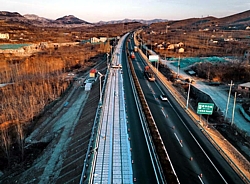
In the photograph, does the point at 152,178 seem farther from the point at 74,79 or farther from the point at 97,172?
the point at 74,79

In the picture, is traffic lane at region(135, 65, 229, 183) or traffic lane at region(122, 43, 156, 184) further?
traffic lane at region(135, 65, 229, 183)

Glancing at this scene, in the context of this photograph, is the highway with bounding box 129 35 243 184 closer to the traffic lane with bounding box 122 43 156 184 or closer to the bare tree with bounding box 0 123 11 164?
the traffic lane with bounding box 122 43 156 184

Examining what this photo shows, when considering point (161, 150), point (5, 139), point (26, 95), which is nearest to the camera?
point (161, 150)

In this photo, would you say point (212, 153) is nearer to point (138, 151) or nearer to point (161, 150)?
point (161, 150)

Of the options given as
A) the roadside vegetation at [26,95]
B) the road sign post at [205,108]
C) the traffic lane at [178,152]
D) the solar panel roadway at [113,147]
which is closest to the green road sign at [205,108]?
the road sign post at [205,108]

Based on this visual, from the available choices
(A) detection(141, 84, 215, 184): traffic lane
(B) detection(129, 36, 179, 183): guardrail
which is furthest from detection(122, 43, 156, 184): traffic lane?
(A) detection(141, 84, 215, 184): traffic lane

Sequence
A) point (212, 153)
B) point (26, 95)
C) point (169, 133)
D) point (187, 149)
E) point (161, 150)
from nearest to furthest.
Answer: point (161, 150), point (212, 153), point (187, 149), point (169, 133), point (26, 95)

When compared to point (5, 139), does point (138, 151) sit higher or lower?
higher

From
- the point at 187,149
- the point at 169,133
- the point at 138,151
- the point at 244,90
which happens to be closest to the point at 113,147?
the point at 138,151
